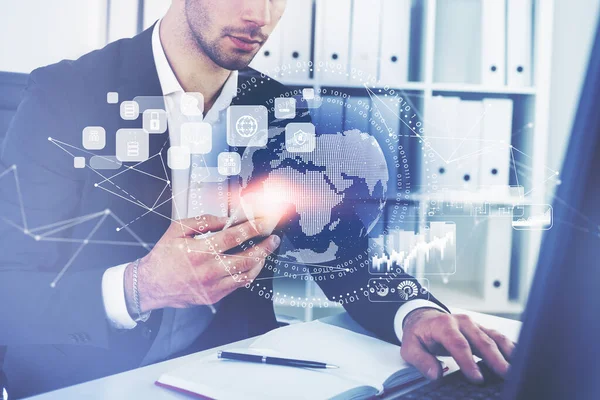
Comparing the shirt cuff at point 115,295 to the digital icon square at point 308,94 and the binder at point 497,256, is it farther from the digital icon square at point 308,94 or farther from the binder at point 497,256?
the binder at point 497,256

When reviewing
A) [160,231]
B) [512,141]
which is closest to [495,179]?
[512,141]

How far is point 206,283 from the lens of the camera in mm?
704

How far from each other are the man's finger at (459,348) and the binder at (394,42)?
380 mm

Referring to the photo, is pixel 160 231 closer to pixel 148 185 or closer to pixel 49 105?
pixel 148 185

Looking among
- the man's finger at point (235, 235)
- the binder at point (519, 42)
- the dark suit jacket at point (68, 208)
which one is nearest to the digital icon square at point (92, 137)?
the dark suit jacket at point (68, 208)

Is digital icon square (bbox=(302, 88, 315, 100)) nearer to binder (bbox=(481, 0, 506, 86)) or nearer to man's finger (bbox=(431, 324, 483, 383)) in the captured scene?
binder (bbox=(481, 0, 506, 86))

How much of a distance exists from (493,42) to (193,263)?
60 cm

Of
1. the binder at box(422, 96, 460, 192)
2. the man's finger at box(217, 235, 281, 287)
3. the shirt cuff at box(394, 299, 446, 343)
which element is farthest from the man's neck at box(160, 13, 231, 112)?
the shirt cuff at box(394, 299, 446, 343)

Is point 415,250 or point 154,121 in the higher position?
point 154,121

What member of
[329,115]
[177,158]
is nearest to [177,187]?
[177,158]

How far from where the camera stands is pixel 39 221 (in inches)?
27.1

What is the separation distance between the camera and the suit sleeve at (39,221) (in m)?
0.69

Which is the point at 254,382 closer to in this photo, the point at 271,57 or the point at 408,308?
the point at 408,308

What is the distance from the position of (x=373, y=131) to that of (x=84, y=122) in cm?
43
